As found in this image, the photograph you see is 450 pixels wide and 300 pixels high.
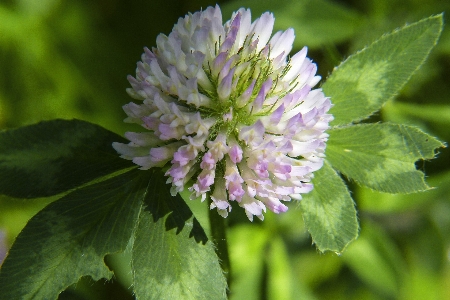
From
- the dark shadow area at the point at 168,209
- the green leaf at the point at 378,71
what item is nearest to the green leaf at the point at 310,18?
the green leaf at the point at 378,71

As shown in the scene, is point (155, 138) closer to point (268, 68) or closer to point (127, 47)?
point (268, 68)

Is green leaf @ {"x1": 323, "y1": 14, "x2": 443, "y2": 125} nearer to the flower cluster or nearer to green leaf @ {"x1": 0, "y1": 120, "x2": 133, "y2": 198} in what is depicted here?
the flower cluster

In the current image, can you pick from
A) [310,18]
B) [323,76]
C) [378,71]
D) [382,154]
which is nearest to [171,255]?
[382,154]

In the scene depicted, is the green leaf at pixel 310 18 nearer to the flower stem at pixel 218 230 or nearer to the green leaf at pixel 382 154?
the green leaf at pixel 382 154

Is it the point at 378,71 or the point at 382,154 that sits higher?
the point at 378,71

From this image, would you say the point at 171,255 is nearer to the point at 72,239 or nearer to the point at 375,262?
the point at 72,239

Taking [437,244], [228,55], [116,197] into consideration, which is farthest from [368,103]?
[437,244]
